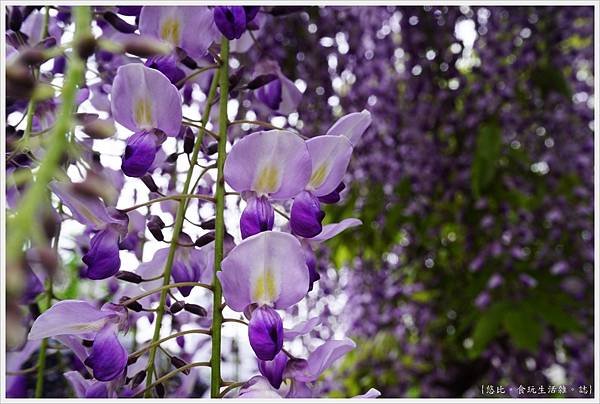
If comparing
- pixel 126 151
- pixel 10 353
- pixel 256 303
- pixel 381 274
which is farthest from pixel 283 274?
pixel 381 274

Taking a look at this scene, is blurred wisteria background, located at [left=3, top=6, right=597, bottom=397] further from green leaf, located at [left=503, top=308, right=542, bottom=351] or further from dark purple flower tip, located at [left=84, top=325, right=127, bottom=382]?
dark purple flower tip, located at [left=84, top=325, right=127, bottom=382]

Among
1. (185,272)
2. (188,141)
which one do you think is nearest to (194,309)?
(185,272)

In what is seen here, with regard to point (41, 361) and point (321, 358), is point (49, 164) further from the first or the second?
point (41, 361)

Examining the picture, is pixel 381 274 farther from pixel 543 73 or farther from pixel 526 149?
pixel 543 73

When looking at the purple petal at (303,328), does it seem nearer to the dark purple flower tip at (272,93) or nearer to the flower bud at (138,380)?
the flower bud at (138,380)

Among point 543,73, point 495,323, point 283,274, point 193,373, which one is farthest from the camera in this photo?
point 543,73

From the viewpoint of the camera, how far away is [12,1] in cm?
81

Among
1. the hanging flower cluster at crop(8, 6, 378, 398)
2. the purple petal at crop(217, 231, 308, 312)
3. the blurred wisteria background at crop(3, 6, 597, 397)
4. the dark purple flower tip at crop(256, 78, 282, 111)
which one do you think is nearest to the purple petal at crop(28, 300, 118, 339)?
the hanging flower cluster at crop(8, 6, 378, 398)

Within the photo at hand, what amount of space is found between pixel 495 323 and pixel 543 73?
2.72ft

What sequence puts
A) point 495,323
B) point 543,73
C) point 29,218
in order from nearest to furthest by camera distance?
1. point 29,218
2. point 495,323
3. point 543,73

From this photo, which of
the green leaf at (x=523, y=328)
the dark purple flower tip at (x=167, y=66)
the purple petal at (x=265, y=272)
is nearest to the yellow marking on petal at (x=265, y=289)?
the purple petal at (x=265, y=272)

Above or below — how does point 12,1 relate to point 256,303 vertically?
above

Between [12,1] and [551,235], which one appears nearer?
[12,1]

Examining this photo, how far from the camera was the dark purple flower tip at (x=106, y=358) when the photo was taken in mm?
549
